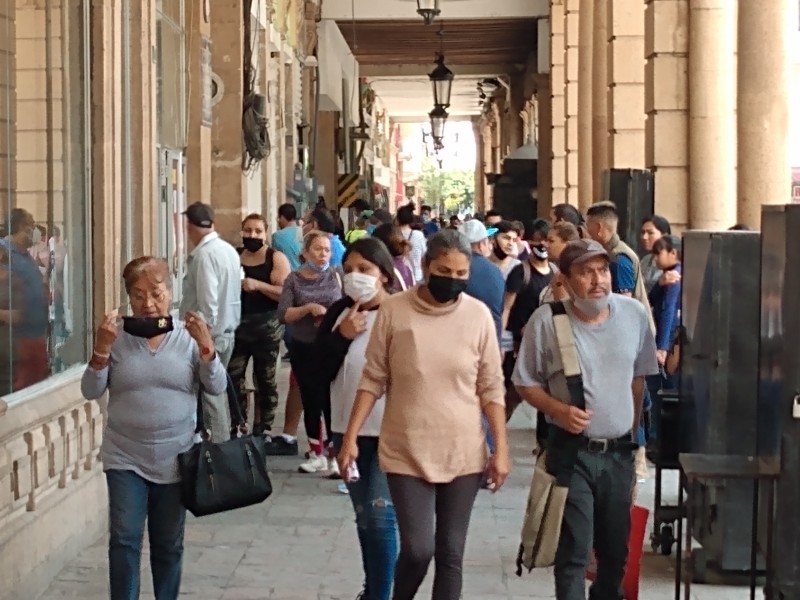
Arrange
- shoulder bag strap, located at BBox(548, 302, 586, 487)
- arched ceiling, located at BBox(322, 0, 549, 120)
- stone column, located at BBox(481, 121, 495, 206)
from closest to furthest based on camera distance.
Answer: shoulder bag strap, located at BBox(548, 302, 586, 487) < arched ceiling, located at BBox(322, 0, 549, 120) < stone column, located at BBox(481, 121, 495, 206)

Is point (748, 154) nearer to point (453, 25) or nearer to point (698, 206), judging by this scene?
point (698, 206)

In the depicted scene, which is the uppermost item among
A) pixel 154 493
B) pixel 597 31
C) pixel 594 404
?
pixel 597 31

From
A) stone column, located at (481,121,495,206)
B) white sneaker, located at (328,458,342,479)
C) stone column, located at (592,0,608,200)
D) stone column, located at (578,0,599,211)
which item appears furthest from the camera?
stone column, located at (481,121,495,206)

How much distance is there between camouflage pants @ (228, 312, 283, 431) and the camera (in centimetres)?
1125

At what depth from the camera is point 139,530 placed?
594 cm

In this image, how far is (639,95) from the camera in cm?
1683

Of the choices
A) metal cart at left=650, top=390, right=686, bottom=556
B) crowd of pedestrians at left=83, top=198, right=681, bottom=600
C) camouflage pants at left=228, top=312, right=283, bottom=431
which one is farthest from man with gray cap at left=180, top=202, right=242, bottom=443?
crowd of pedestrians at left=83, top=198, right=681, bottom=600

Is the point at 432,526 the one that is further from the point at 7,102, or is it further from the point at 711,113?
the point at 711,113

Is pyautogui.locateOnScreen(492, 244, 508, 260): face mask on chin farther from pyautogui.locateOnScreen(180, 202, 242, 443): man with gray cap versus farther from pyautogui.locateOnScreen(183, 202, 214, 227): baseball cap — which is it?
pyautogui.locateOnScreen(183, 202, 214, 227): baseball cap

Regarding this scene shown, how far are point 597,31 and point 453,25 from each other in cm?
1132

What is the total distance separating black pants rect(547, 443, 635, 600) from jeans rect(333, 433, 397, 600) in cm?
73

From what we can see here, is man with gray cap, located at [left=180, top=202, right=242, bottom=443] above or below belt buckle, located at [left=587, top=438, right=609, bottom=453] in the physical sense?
above

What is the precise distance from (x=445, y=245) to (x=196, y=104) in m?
8.90

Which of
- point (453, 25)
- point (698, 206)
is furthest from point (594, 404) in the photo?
point (453, 25)
